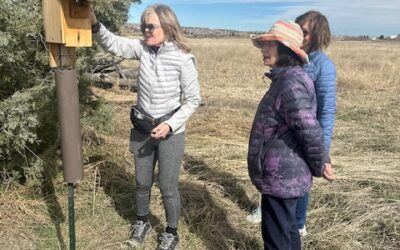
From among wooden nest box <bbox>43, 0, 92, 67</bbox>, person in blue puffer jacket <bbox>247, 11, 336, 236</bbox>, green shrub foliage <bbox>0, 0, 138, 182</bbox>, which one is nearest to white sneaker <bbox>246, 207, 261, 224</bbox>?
person in blue puffer jacket <bbox>247, 11, 336, 236</bbox>

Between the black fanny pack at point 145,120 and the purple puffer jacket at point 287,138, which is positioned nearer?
the purple puffer jacket at point 287,138

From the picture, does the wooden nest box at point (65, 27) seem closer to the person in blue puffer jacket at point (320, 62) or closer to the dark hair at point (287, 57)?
the dark hair at point (287, 57)

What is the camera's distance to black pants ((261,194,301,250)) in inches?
110

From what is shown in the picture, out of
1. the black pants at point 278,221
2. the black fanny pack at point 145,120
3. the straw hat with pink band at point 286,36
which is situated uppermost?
the straw hat with pink band at point 286,36

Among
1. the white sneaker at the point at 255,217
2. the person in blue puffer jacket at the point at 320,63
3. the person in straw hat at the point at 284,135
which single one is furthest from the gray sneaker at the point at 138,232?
the person in blue puffer jacket at the point at 320,63

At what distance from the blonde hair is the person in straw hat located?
0.64 metres

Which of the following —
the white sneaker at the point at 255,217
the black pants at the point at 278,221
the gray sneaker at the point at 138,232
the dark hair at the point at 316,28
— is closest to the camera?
the black pants at the point at 278,221

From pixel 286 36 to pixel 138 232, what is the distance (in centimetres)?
198

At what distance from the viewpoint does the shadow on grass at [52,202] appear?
12.9 feet

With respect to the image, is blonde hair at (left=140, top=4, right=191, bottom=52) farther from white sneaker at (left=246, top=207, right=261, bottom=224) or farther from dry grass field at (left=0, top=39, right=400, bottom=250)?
white sneaker at (left=246, top=207, right=261, bottom=224)

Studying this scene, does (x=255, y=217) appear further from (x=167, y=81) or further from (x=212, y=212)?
(x=167, y=81)

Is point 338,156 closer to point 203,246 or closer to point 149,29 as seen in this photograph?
point 203,246

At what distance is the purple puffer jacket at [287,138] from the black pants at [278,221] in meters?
0.08

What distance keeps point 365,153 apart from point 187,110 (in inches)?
153
